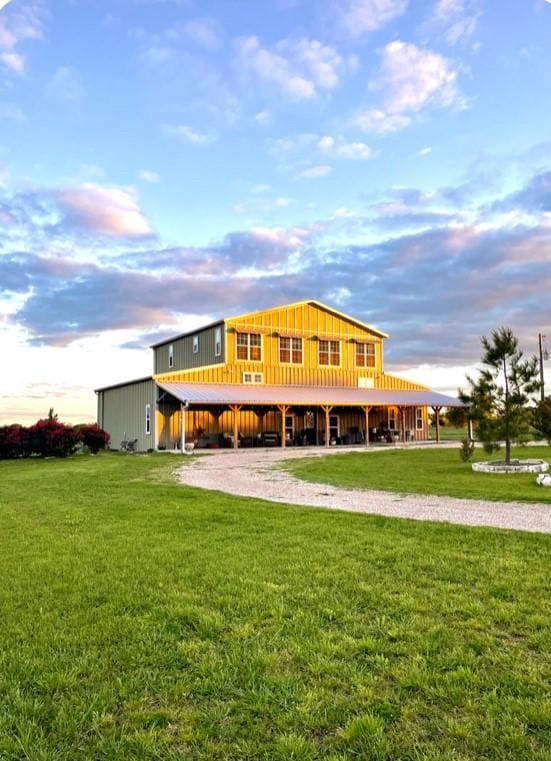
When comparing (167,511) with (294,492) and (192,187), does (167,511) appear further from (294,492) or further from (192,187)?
(192,187)

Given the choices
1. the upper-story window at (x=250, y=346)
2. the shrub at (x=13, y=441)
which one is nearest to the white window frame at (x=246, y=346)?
the upper-story window at (x=250, y=346)

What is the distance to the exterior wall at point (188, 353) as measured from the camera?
3272cm

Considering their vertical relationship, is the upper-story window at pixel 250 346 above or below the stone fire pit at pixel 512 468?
above

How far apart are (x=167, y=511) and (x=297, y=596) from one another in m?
4.89

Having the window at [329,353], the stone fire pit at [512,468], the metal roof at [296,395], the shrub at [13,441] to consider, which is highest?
the window at [329,353]

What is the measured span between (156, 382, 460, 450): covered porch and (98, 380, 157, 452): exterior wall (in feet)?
3.25

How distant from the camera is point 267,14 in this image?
5.62 meters

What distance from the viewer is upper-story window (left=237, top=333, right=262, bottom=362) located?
3209cm

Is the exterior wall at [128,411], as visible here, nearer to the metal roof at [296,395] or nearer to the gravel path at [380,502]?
the metal roof at [296,395]

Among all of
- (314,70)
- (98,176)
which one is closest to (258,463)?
(98,176)

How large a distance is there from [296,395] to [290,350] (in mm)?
3931

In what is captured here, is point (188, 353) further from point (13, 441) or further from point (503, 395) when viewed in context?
point (503, 395)

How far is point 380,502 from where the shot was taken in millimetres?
10156

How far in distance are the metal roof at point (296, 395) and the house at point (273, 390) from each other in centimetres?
7
